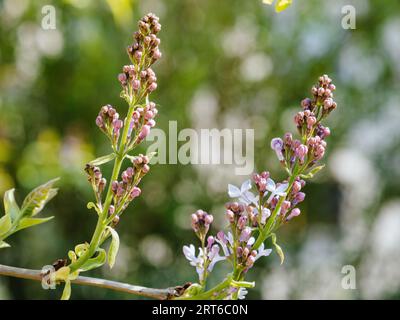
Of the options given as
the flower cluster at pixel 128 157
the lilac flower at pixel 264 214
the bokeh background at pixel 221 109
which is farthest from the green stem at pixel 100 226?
the bokeh background at pixel 221 109

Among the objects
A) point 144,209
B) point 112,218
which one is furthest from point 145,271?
point 112,218

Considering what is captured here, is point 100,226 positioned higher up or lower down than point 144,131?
lower down

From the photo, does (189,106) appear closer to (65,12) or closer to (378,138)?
(65,12)

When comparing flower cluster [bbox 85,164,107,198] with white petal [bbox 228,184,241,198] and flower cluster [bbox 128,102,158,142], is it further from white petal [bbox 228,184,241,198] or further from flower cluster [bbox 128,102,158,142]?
white petal [bbox 228,184,241,198]

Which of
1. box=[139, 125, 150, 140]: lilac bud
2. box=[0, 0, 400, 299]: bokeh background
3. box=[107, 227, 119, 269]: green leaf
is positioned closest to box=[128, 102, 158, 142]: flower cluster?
box=[139, 125, 150, 140]: lilac bud

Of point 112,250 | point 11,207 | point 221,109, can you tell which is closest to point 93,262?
point 112,250

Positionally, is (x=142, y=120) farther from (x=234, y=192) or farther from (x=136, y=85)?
(x=234, y=192)
